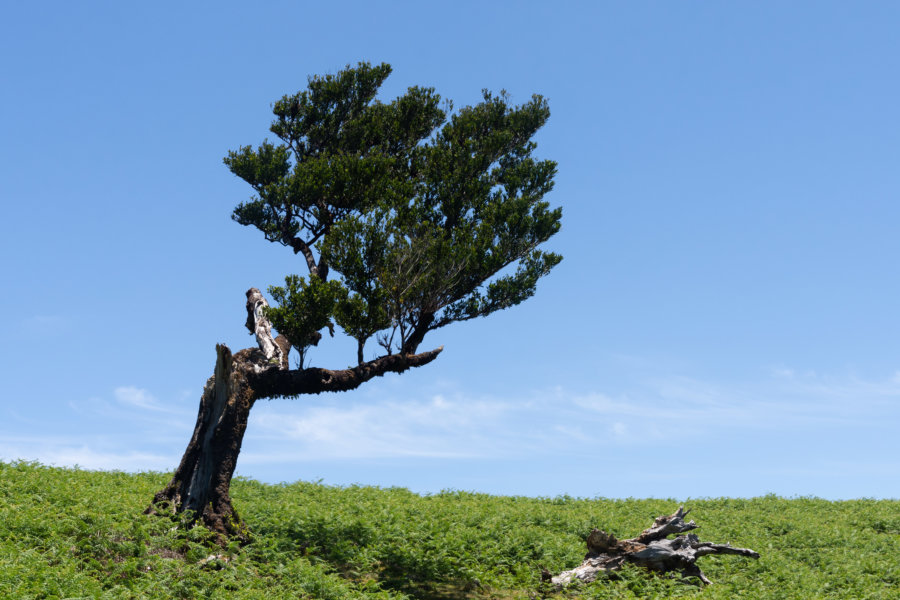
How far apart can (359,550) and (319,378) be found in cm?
455

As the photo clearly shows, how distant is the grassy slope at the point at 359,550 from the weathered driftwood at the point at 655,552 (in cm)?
45

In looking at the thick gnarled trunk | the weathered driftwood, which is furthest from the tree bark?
the weathered driftwood

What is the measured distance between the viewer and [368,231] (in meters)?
20.7

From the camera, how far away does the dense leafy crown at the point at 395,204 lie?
20703mm

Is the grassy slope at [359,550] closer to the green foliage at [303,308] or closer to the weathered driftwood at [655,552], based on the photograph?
the weathered driftwood at [655,552]

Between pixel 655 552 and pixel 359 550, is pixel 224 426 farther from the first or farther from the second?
pixel 655 552

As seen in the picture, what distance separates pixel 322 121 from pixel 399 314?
29.8 ft

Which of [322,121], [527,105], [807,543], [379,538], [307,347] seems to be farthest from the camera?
[527,105]

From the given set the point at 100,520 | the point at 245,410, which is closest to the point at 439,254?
the point at 245,410

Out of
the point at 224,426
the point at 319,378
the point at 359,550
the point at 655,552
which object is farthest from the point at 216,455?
the point at 655,552

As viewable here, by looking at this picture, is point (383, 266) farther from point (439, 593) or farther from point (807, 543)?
point (807, 543)

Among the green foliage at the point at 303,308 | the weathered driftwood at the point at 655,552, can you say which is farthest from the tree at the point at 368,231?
the weathered driftwood at the point at 655,552

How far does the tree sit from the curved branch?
32 millimetres

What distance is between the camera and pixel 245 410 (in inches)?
733
